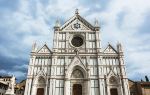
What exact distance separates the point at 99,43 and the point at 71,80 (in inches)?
368

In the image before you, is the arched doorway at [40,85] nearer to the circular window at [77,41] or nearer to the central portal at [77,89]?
the central portal at [77,89]

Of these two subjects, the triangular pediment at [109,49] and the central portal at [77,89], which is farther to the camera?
the triangular pediment at [109,49]

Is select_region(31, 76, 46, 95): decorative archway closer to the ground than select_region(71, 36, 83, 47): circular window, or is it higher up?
closer to the ground

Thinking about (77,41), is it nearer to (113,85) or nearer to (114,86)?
(113,85)

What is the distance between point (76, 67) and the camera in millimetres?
33562

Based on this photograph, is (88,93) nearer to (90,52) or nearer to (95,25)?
(90,52)

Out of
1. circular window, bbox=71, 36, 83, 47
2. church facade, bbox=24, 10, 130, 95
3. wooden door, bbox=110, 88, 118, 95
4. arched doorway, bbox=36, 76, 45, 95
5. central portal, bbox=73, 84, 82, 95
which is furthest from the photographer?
circular window, bbox=71, 36, 83, 47

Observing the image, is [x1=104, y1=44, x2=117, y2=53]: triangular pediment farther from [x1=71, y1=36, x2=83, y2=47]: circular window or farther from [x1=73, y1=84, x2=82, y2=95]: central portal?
[x1=73, y1=84, x2=82, y2=95]: central portal

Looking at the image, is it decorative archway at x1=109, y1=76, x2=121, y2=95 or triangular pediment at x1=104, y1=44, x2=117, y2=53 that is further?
triangular pediment at x1=104, y1=44, x2=117, y2=53

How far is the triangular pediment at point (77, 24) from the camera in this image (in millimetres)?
37188

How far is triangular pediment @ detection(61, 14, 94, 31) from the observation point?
37188 mm

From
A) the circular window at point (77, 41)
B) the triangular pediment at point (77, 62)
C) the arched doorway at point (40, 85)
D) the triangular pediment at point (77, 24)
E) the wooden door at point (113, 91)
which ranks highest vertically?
the triangular pediment at point (77, 24)

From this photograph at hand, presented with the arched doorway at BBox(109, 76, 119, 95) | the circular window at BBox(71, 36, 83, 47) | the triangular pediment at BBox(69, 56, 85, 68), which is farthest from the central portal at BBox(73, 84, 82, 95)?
the circular window at BBox(71, 36, 83, 47)

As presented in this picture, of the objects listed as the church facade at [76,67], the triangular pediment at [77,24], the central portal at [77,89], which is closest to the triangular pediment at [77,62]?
the church facade at [76,67]
